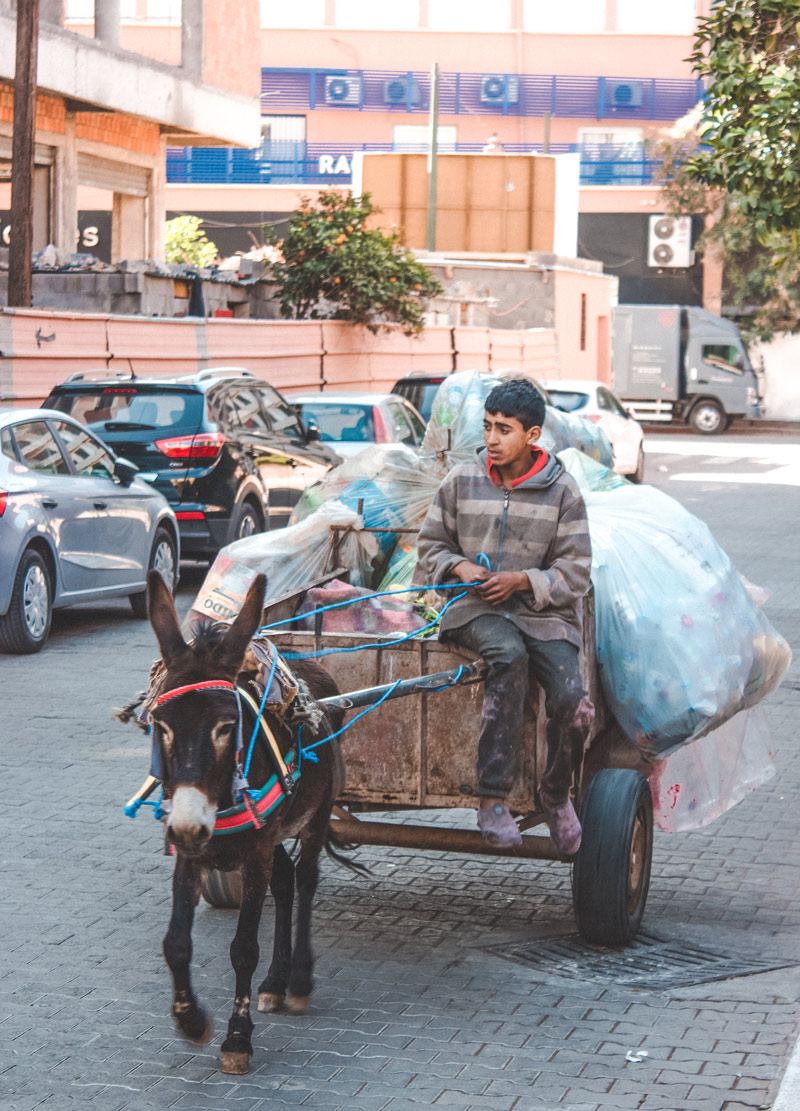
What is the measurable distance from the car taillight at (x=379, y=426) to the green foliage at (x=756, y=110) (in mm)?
6986

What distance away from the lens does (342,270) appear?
29.1 meters

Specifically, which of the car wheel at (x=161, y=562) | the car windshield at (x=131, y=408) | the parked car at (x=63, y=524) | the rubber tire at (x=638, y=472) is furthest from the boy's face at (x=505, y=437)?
the rubber tire at (x=638, y=472)

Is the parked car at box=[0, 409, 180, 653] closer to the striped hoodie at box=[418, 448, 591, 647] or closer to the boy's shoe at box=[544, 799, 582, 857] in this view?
the striped hoodie at box=[418, 448, 591, 647]

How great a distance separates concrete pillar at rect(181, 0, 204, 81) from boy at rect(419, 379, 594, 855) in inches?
1089

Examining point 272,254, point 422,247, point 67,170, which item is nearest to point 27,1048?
point 67,170

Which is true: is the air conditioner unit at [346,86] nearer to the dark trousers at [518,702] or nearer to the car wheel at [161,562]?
the car wheel at [161,562]

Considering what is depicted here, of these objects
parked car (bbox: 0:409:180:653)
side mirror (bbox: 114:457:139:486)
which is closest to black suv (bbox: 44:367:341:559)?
parked car (bbox: 0:409:180:653)

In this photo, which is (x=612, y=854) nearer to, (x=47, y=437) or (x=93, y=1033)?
(x=93, y=1033)

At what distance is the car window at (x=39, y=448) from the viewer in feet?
39.9

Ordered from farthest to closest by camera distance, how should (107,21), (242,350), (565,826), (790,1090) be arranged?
(107,21) < (242,350) < (565,826) < (790,1090)

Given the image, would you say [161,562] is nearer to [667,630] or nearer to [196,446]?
[196,446]

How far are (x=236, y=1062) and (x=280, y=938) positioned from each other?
0.56 metres

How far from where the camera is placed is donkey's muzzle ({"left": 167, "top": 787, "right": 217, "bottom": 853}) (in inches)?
165

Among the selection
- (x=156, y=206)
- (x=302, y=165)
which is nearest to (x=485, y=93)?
(x=302, y=165)
